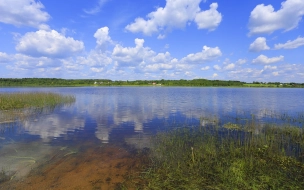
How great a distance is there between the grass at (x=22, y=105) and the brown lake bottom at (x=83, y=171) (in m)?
10.8

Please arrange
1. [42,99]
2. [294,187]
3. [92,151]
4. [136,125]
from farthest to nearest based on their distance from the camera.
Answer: [42,99] → [136,125] → [92,151] → [294,187]

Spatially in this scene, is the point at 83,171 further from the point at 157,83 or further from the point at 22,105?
the point at 157,83

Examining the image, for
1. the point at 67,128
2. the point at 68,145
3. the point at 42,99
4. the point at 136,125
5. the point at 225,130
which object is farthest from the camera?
the point at 42,99

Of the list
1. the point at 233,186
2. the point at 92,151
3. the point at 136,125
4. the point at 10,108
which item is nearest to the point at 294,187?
the point at 233,186

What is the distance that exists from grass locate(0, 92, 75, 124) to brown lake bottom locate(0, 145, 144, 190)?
35.4 feet

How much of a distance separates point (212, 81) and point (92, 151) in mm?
146079

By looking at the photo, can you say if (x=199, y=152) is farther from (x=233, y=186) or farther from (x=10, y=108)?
(x=10, y=108)

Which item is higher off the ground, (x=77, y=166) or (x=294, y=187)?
(x=294, y=187)

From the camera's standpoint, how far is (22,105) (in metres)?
23.0

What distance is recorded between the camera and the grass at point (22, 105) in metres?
17.2

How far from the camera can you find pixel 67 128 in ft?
45.7

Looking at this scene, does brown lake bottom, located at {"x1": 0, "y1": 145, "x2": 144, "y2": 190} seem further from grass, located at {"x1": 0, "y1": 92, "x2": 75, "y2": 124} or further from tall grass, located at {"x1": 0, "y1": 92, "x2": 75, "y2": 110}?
tall grass, located at {"x1": 0, "y1": 92, "x2": 75, "y2": 110}

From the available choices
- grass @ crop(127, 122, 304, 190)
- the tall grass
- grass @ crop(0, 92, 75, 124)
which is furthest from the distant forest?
grass @ crop(127, 122, 304, 190)

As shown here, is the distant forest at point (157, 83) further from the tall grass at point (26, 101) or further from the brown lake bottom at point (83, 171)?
the brown lake bottom at point (83, 171)
